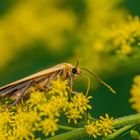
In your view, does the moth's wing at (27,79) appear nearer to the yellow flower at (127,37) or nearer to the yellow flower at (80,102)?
the yellow flower at (80,102)

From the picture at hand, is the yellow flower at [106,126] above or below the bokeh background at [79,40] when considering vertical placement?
below

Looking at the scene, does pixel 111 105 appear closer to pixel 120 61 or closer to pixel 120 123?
pixel 120 61

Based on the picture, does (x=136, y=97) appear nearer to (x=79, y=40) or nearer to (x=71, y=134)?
(x=71, y=134)

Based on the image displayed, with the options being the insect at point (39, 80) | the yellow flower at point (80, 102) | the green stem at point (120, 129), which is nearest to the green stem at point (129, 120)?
the green stem at point (120, 129)

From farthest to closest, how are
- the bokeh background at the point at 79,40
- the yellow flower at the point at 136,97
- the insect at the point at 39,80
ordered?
the bokeh background at the point at 79,40 < the insect at the point at 39,80 < the yellow flower at the point at 136,97

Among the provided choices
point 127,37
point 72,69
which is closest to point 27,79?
point 72,69

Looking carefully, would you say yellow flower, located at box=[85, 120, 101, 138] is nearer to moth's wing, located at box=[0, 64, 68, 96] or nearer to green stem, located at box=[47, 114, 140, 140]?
green stem, located at box=[47, 114, 140, 140]
